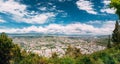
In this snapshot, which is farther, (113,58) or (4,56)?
(4,56)

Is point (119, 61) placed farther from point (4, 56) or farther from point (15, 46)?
point (15, 46)

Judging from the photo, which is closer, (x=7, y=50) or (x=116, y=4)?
(x=116, y=4)

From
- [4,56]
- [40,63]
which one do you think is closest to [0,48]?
[4,56]

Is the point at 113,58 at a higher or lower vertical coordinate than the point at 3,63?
higher

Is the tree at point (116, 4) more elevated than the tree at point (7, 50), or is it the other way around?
the tree at point (116, 4)

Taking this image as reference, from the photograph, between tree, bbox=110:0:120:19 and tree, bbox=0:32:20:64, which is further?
tree, bbox=110:0:120:19

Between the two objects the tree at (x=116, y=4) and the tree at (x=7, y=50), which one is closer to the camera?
the tree at (x=7, y=50)

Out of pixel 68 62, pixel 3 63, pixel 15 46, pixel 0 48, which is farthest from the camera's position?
pixel 15 46

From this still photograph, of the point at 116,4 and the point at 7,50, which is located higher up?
the point at 116,4

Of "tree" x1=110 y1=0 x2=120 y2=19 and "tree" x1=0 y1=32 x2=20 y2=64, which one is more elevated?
"tree" x1=110 y1=0 x2=120 y2=19

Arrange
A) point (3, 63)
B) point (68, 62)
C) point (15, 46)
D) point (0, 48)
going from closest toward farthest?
point (68, 62), point (3, 63), point (0, 48), point (15, 46)

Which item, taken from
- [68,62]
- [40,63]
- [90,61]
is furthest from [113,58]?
[40,63]
